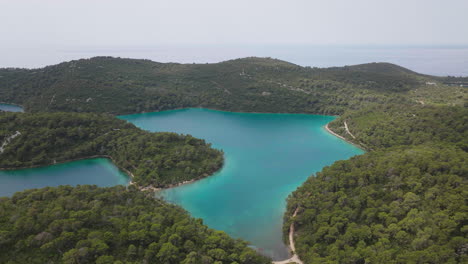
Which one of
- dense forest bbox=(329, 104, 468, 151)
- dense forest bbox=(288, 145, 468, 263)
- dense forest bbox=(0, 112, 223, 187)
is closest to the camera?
dense forest bbox=(288, 145, 468, 263)

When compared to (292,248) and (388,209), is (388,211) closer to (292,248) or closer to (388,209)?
(388,209)

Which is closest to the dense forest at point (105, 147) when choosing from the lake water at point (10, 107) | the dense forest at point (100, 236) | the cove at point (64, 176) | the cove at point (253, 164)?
the cove at point (64, 176)

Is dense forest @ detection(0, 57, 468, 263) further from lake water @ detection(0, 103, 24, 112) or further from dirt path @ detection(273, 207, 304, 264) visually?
lake water @ detection(0, 103, 24, 112)

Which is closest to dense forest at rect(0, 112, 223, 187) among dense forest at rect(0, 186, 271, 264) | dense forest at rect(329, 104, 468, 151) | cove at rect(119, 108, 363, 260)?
cove at rect(119, 108, 363, 260)

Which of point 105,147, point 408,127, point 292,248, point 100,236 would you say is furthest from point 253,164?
point 408,127

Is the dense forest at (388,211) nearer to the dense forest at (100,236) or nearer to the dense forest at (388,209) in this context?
the dense forest at (388,209)

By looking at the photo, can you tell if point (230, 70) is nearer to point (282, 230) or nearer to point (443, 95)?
point (443, 95)

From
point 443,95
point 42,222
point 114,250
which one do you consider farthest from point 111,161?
point 443,95
